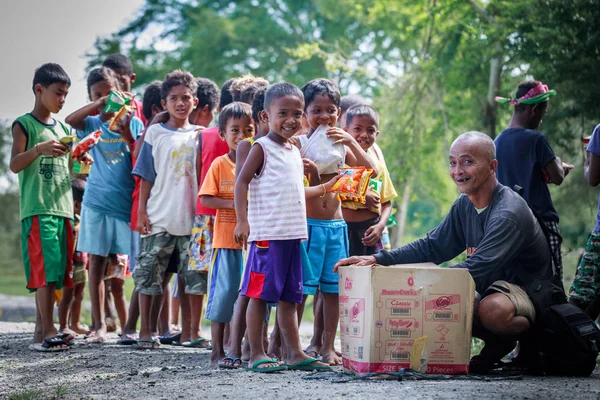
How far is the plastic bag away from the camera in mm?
5230

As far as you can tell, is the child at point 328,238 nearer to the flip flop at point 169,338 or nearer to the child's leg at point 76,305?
the flip flop at point 169,338

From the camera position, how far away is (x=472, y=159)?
4688 mm

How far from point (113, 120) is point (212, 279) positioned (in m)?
1.96

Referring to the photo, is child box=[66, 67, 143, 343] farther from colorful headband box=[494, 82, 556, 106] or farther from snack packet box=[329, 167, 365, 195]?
colorful headband box=[494, 82, 556, 106]

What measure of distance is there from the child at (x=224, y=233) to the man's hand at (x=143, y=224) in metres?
0.84

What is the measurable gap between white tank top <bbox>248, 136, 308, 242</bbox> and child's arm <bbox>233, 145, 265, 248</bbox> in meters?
0.04

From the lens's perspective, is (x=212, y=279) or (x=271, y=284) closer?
(x=271, y=284)

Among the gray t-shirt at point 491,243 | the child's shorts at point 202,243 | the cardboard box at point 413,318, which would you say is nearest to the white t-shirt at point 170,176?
the child's shorts at point 202,243

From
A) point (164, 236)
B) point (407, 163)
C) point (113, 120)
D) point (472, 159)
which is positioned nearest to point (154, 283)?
point (164, 236)

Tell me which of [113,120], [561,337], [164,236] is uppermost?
[113,120]

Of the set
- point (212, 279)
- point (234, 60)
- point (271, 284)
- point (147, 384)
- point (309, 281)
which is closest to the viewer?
point (147, 384)

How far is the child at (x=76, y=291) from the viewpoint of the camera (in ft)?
22.6

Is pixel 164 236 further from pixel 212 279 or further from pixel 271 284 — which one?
pixel 271 284

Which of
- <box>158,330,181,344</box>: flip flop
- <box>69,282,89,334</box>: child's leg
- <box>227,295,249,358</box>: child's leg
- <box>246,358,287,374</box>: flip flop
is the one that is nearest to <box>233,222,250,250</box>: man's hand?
<box>227,295,249,358</box>: child's leg
